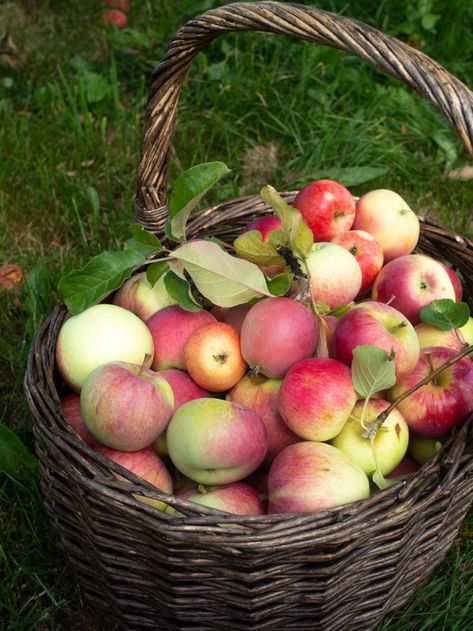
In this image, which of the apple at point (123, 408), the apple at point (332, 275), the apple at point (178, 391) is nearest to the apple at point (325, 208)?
the apple at point (332, 275)

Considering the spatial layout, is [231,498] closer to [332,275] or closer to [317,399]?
[317,399]

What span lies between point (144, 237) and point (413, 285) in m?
0.55

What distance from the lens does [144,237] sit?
1.49m

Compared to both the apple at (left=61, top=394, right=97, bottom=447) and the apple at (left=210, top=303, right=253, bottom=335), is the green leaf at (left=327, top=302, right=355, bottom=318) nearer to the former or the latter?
the apple at (left=210, top=303, right=253, bottom=335)

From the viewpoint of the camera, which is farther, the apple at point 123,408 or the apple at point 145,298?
the apple at point 145,298

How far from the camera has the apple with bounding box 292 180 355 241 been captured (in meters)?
1.73

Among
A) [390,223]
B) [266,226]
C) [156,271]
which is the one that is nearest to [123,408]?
[156,271]

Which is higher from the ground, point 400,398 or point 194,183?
point 194,183

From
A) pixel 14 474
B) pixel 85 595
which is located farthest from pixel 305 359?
pixel 14 474

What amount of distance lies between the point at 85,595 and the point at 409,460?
635 mm

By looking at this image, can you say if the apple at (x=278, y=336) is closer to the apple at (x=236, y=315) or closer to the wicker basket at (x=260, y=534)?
the apple at (x=236, y=315)

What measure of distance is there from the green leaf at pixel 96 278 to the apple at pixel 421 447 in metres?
0.59

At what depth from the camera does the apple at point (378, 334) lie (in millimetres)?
1376

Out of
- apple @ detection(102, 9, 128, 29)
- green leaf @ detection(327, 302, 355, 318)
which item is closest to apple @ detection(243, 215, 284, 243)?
green leaf @ detection(327, 302, 355, 318)
